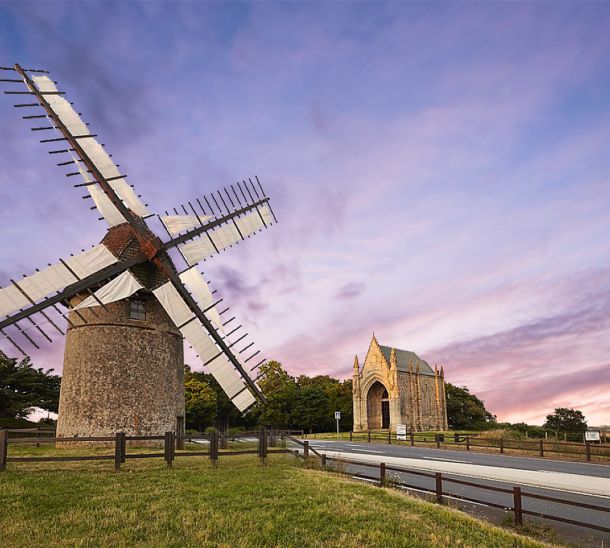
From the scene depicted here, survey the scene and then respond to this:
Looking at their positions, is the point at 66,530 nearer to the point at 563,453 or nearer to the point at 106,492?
the point at 106,492

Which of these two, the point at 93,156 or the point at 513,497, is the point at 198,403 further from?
the point at 513,497

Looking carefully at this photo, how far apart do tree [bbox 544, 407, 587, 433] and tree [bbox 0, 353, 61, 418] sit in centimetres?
5287

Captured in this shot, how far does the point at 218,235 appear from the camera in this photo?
80.1 feet

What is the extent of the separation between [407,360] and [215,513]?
214ft

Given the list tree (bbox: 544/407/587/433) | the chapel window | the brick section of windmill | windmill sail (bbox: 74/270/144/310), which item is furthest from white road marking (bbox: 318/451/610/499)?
tree (bbox: 544/407/587/433)

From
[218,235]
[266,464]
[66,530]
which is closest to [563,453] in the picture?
[266,464]

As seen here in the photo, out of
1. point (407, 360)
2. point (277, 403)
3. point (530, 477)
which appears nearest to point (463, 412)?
point (407, 360)

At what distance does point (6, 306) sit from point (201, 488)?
11.8 m

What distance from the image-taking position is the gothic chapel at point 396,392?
6500 cm

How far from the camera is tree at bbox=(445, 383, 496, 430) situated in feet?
286

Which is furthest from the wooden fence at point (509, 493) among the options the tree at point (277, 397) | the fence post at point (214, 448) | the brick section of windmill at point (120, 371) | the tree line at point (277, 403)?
the tree at point (277, 397)

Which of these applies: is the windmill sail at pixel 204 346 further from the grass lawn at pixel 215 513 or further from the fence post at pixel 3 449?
the fence post at pixel 3 449

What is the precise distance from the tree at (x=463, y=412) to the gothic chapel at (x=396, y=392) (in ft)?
50.4

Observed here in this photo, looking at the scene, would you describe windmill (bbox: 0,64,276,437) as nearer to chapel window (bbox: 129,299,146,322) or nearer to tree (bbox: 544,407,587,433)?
chapel window (bbox: 129,299,146,322)
